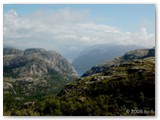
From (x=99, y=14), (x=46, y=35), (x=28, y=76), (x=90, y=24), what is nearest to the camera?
(x=99, y=14)

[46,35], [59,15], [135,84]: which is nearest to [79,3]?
[59,15]

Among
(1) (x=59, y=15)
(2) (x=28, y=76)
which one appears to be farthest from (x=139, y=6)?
(2) (x=28, y=76)

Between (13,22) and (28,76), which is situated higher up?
(13,22)

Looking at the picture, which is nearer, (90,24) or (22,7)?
(22,7)

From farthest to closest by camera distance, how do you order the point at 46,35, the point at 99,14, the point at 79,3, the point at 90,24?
1. the point at 46,35
2. the point at 90,24
3. the point at 99,14
4. the point at 79,3

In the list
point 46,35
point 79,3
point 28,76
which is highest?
point 79,3

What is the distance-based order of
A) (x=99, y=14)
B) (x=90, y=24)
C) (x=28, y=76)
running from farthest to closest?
(x=28, y=76)
(x=90, y=24)
(x=99, y=14)

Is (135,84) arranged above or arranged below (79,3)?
below

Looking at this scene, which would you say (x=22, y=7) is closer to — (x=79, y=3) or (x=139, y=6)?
(x=79, y=3)

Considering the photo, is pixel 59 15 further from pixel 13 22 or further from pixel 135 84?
pixel 135 84
